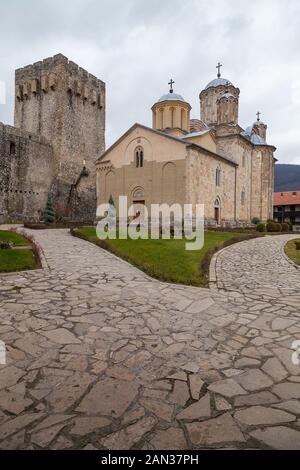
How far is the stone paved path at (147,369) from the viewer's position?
7.93 ft

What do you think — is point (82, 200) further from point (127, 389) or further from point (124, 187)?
point (127, 389)

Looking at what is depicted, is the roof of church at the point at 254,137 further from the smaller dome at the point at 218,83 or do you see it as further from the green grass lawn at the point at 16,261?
the green grass lawn at the point at 16,261

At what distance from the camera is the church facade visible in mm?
26172

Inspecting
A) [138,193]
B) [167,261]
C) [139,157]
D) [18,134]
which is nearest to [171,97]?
[139,157]

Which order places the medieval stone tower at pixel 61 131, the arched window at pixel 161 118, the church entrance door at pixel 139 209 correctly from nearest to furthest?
1. the church entrance door at pixel 139 209
2. the arched window at pixel 161 118
3. the medieval stone tower at pixel 61 131

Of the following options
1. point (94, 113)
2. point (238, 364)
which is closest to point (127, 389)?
point (238, 364)

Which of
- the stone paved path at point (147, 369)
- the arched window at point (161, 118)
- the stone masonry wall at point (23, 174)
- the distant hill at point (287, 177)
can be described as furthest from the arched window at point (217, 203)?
the distant hill at point (287, 177)

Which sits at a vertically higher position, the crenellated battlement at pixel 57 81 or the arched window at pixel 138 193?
the crenellated battlement at pixel 57 81

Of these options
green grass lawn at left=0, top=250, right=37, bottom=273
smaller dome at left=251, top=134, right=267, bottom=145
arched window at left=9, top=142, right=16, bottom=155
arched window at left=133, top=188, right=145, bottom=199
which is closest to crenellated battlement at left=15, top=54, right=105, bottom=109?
arched window at left=9, top=142, right=16, bottom=155

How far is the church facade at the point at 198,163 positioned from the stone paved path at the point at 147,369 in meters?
20.3

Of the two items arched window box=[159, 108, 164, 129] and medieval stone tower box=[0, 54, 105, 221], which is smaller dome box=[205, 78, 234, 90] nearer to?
arched window box=[159, 108, 164, 129]

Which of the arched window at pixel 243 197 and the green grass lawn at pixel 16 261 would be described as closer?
the green grass lawn at pixel 16 261

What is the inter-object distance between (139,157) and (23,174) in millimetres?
12626

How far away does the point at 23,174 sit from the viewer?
3148 centimetres
